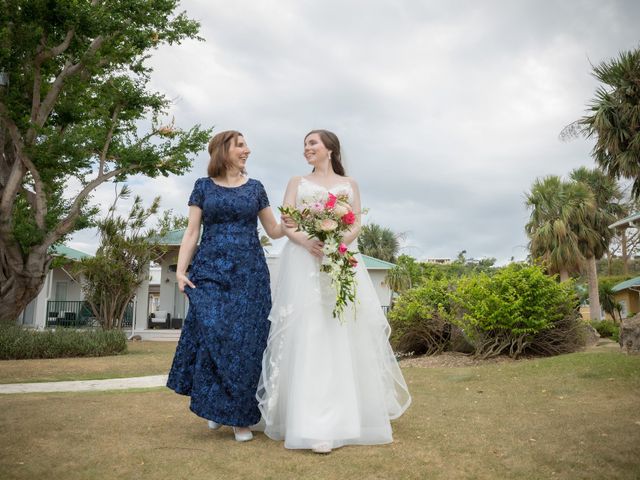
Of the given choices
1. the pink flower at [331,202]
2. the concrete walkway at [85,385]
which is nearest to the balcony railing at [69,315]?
the concrete walkway at [85,385]

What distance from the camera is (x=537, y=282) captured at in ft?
32.8

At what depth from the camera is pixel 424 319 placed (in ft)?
38.1

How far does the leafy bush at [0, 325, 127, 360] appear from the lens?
12273 mm

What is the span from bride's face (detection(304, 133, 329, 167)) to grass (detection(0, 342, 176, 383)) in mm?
7193

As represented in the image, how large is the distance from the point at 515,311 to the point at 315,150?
6.70 meters

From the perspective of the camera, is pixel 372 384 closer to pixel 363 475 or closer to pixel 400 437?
pixel 400 437

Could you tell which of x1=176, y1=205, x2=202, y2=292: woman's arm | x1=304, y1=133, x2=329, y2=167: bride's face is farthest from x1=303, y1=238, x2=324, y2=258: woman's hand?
x1=176, y1=205, x2=202, y2=292: woman's arm

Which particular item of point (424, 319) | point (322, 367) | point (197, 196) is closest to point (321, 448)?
point (322, 367)

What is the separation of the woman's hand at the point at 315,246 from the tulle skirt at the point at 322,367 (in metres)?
0.07

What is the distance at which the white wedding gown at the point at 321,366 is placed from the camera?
3.87 metres

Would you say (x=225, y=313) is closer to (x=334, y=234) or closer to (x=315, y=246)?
(x=315, y=246)

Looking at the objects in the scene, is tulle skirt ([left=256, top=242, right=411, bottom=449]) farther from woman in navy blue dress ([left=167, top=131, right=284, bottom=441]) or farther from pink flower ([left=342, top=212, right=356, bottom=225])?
pink flower ([left=342, top=212, right=356, bottom=225])

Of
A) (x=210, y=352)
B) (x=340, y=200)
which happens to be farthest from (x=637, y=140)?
(x=210, y=352)

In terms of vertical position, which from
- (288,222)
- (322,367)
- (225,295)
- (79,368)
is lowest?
(79,368)
